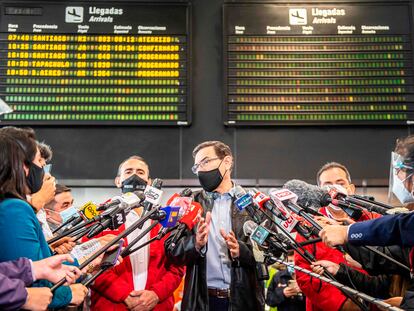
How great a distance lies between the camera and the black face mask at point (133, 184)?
388cm

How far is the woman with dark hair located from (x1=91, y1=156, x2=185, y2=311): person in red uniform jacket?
830 mm

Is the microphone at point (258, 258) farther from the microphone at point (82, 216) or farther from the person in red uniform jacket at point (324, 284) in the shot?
the microphone at point (82, 216)

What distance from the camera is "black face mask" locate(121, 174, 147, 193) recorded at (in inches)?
153

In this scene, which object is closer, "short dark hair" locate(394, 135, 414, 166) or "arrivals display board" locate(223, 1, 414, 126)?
"short dark hair" locate(394, 135, 414, 166)

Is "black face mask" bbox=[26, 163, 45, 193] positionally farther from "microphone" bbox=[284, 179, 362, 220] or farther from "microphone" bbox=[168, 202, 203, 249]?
"microphone" bbox=[284, 179, 362, 220]

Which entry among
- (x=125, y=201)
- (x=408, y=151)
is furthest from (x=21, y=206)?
(x=408, y=151)

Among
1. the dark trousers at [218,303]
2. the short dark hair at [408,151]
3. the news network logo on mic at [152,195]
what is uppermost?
the short dark hair at [408,151]

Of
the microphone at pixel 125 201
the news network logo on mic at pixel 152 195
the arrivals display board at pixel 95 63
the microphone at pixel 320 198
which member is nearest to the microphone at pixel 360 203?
the microphone at pixel 320 198

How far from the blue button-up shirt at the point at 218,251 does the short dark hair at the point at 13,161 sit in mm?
1584

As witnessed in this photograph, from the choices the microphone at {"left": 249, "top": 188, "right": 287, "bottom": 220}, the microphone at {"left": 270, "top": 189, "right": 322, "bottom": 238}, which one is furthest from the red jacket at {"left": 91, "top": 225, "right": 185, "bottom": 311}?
the microphone at {"left": 270, "top": 189, "right": 322, "bottom": 238}

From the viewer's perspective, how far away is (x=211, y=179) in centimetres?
379

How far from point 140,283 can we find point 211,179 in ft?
3.09

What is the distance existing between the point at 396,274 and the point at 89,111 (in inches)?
144

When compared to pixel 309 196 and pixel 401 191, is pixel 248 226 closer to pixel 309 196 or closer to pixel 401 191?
pixel 309 196
